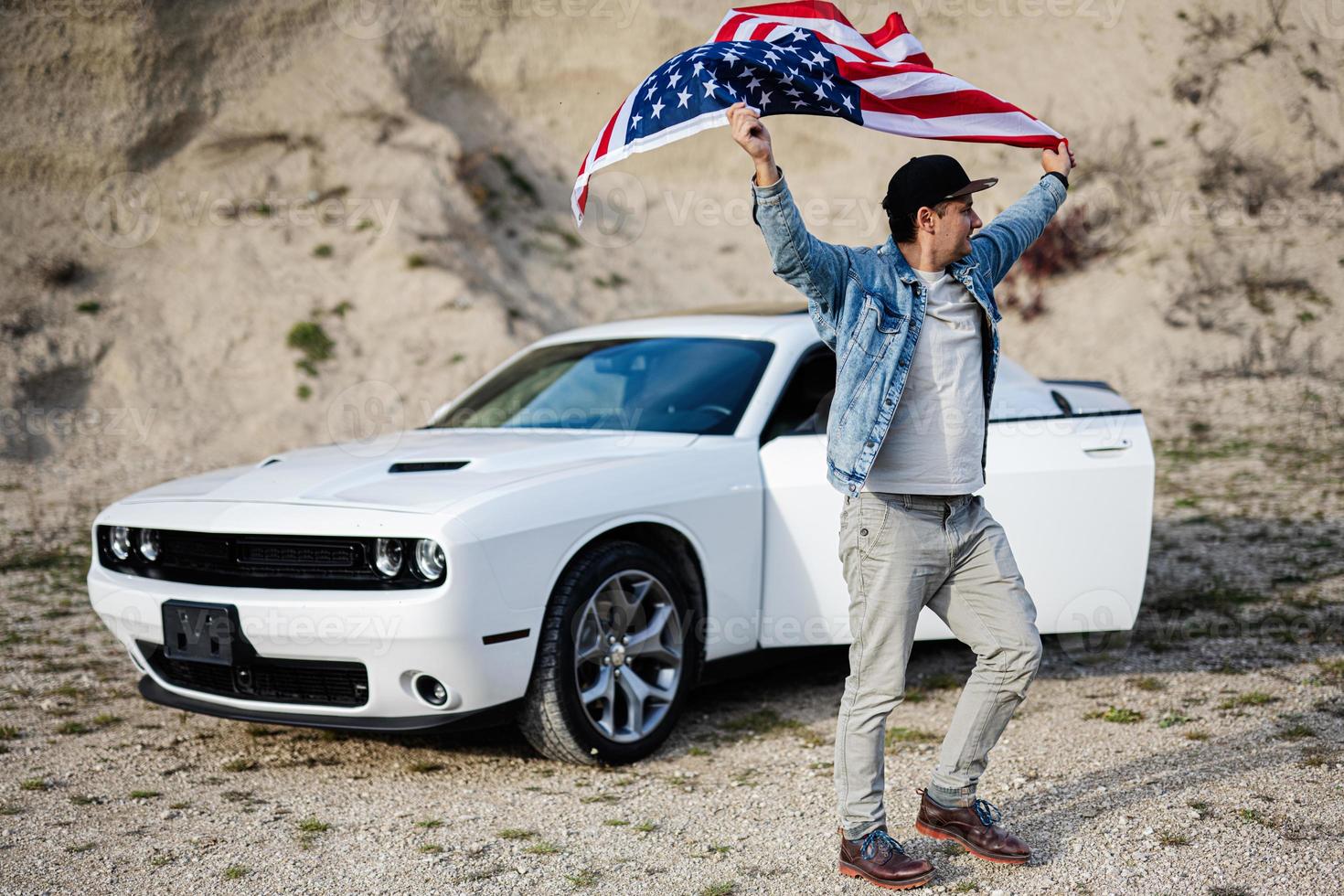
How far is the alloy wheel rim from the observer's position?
14.7 ft

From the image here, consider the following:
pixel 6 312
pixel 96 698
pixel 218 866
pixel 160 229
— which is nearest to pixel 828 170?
pixel 160 229

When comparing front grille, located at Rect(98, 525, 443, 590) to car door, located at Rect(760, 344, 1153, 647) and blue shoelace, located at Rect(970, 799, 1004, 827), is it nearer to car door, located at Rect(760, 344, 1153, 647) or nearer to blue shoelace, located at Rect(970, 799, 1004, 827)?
car door, located at Rect(760, 344, 1153, 647)

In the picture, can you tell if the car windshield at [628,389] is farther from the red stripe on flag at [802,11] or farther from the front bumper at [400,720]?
the red stripe on flag at [802,11]

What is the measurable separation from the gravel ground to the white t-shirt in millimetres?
1118

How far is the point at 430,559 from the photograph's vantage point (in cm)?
412

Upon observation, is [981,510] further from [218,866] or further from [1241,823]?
[218,866]

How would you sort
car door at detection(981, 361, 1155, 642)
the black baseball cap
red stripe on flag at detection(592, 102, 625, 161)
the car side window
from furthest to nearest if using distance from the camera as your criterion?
1. the car side window
2. car door at detection(981, 361, 1155, 642)
3. red stripe on flag at detection(592, 102, 625, 161)
4. the black baseball cap

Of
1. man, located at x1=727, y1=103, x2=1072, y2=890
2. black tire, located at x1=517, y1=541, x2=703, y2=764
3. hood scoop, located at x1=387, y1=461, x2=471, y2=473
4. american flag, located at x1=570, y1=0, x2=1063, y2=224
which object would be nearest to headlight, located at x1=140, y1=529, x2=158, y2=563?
hood scoop, located at x1=387, y1=461, x2=471, y2=473

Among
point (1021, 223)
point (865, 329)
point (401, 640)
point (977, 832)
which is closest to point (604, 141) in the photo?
point (865, 329)

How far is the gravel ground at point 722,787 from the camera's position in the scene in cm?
362

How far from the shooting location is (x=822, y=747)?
4777mm

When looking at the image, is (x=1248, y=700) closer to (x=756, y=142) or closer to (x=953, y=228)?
(x=953, y=228)

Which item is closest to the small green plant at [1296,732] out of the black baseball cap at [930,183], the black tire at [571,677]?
the black tire at [571,677]

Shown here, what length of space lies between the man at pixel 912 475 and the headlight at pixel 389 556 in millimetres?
1502
